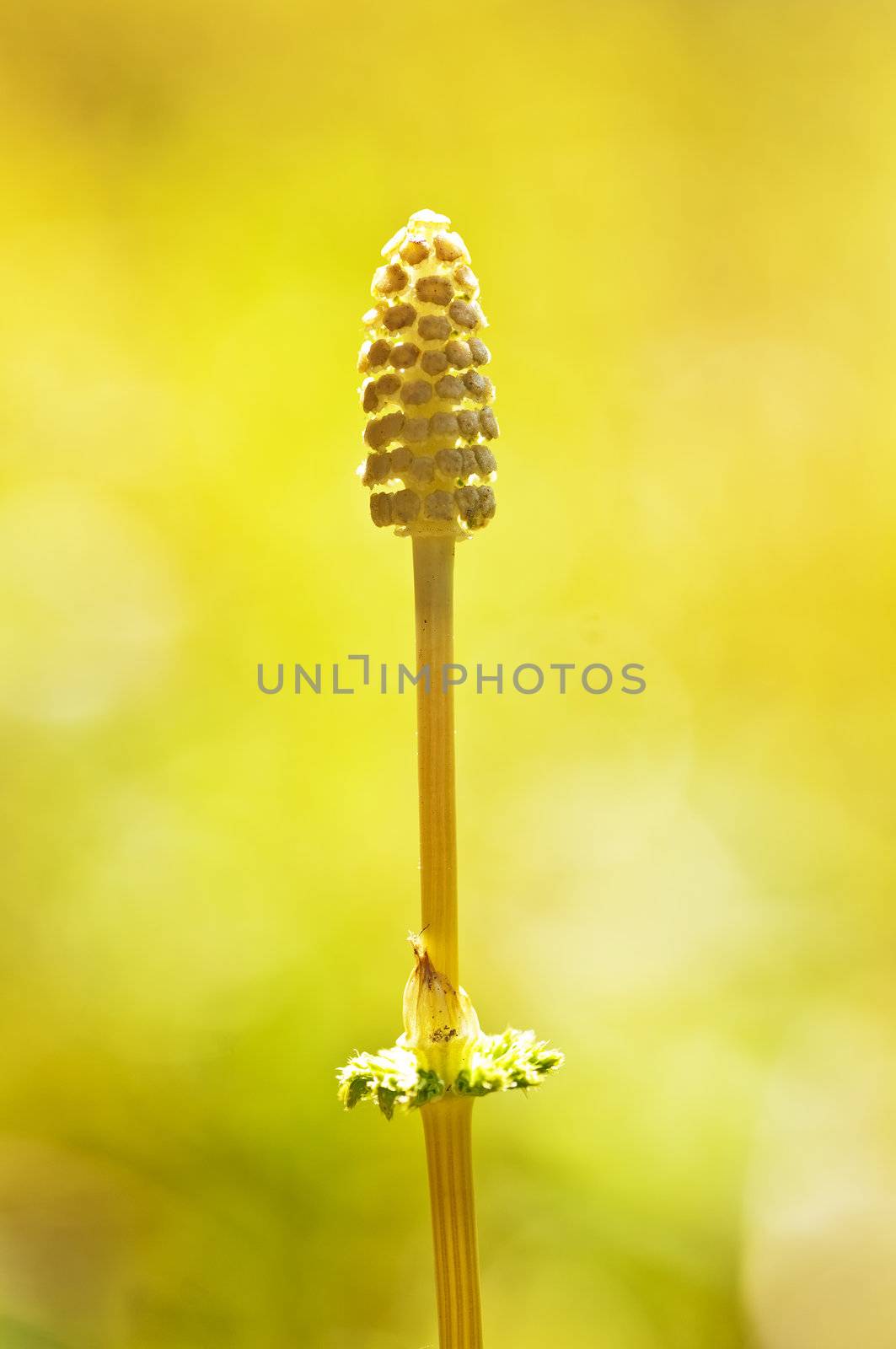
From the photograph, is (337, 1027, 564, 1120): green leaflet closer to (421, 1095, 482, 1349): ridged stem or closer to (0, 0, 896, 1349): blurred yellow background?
(421, 1095, 482, 1349): ridged stem

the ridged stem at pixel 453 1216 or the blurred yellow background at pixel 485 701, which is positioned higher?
the blurred yellow background at pixel 485 701

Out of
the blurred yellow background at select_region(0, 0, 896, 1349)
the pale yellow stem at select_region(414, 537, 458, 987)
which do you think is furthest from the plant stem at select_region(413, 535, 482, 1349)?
the blurred yellow background at select_region(0, 0, 896, 1349)

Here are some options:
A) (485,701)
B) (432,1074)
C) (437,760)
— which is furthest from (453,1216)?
(485,701)

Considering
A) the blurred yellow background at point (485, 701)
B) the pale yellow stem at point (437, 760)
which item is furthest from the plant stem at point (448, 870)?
the blurred yellow background at point (485, 701)

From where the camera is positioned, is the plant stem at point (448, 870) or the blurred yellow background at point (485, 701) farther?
the blurred yellow background at point (485, 701)

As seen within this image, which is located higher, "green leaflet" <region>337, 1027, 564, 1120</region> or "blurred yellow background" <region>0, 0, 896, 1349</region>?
"blurred yellow background" <region>0, 0, 896, 1349</region>

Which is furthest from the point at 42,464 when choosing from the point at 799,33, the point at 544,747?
the point at 799,33

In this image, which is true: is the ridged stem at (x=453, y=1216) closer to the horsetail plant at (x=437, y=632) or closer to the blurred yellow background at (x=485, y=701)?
the horsetail plant at (x=437, y=632)
